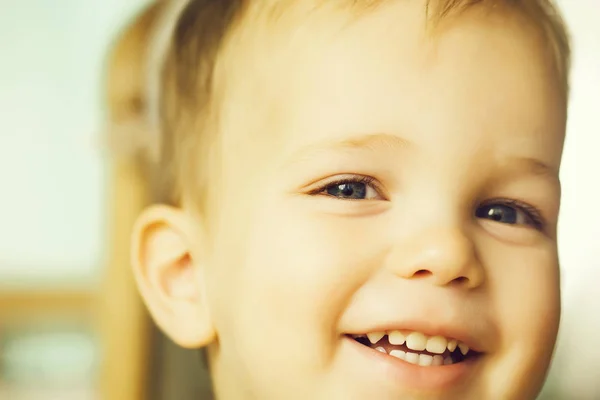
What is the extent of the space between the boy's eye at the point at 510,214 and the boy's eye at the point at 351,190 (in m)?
0.07

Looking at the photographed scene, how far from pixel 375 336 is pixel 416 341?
24 mm

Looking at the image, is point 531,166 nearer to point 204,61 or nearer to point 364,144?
point 364,144

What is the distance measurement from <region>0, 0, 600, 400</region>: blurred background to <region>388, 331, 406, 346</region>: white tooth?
0.31 m

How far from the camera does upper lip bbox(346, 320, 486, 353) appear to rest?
0.43 m

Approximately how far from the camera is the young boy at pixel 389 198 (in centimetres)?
44

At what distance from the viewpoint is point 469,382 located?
0.46 m

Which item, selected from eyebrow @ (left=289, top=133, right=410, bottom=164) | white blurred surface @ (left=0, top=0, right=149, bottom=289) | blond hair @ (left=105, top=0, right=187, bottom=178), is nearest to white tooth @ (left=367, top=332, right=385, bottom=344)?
eyebrow @ (left=289, top=133, right=410, bottom=164)

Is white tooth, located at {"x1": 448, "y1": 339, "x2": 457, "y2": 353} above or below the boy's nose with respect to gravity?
below

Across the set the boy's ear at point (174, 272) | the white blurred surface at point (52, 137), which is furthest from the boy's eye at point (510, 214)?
the white blurred surface at point (52, 137)

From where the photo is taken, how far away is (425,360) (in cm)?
45

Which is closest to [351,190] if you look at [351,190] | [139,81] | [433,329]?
[351,190]

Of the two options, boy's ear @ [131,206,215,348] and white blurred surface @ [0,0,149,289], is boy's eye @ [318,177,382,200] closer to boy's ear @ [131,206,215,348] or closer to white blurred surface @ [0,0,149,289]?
boy's ear @ [131,206,215,348]

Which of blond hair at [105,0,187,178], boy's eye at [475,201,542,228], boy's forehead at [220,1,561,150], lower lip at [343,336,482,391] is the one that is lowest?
lower lip at [343,336,482,391]

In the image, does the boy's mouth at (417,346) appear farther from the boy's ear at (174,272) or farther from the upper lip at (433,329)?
the boy's ear at (174,272)
